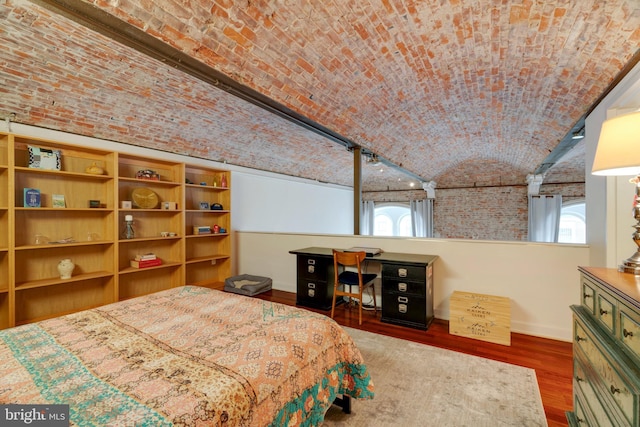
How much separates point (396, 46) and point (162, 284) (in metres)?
4.28

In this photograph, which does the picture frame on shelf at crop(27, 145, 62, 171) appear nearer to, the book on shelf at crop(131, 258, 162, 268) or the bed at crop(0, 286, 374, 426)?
the book on shelf at crop(131, 258, 162, 268)

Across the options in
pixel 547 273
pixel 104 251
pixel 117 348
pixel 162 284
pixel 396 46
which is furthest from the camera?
pixel 162 284

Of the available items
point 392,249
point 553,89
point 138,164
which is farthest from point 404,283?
point 138,164

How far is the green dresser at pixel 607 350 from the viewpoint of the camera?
92 cm

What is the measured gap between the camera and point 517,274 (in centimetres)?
305

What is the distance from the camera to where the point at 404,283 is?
3.11m

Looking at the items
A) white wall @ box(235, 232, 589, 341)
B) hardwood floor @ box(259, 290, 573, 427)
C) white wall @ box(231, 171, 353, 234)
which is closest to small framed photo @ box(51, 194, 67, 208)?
white wall @ box(231, 171, 353, 234)

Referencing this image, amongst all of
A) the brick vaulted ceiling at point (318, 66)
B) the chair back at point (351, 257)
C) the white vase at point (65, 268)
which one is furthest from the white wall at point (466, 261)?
the white vase at point (65, 268)

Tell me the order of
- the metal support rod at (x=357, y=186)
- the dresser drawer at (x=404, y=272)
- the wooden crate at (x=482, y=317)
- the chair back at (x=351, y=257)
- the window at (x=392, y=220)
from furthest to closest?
the window at (x=392, y=220) → the metal support rod at (x=357, y=186) → the chair back at (x=351, y=257) → the dresser drawer at (x=404, y=272) → the wooden crate at (x=482, y=317)

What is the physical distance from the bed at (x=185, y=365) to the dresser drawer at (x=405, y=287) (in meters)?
1.56

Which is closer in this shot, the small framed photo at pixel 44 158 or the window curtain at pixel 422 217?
the small framed photo at pixel 44 158

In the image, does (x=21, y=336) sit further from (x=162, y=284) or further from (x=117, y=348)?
(x=162, y=284)

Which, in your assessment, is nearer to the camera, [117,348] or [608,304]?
[608,304]

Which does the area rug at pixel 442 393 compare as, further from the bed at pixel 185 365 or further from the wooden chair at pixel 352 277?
the wooden chair at pixel 352 277
